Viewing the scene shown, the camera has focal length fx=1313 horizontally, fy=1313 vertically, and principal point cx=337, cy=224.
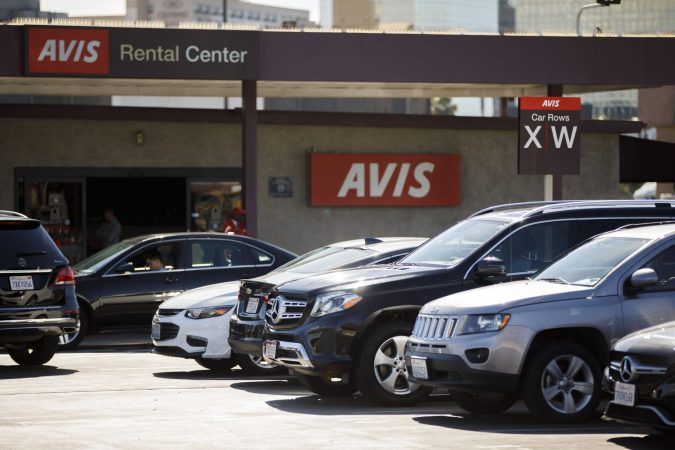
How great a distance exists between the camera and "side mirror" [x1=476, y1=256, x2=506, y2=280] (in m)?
11.7

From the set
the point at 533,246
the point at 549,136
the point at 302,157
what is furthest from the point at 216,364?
the point at 302,157

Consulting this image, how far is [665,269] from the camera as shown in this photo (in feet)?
35.9

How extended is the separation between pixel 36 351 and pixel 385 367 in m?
5.81

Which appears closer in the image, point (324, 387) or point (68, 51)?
point (324, 387)

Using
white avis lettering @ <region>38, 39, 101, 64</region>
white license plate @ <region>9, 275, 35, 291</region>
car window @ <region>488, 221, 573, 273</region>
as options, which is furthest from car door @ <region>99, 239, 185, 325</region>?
car window @ <region>488, 221, 573, 273</region>

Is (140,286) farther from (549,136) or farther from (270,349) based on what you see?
(549,136)

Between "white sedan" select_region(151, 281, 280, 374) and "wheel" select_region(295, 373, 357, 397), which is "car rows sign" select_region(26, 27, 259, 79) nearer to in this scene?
"white sedan" select_region(151, 281, 280, 374)

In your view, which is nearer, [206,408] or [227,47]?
[206,408]

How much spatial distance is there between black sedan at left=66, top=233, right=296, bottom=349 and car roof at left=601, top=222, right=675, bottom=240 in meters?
8.16

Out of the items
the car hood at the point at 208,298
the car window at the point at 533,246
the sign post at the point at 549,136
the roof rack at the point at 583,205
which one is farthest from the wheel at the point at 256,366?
the sign post at the point at 549,136

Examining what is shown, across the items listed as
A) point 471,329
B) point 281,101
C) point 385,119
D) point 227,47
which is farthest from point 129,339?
point 281,101

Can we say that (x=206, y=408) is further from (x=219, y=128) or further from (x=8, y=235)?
(x=219, y=128)

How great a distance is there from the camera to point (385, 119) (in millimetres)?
27953

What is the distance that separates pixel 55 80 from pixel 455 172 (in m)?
8.86
